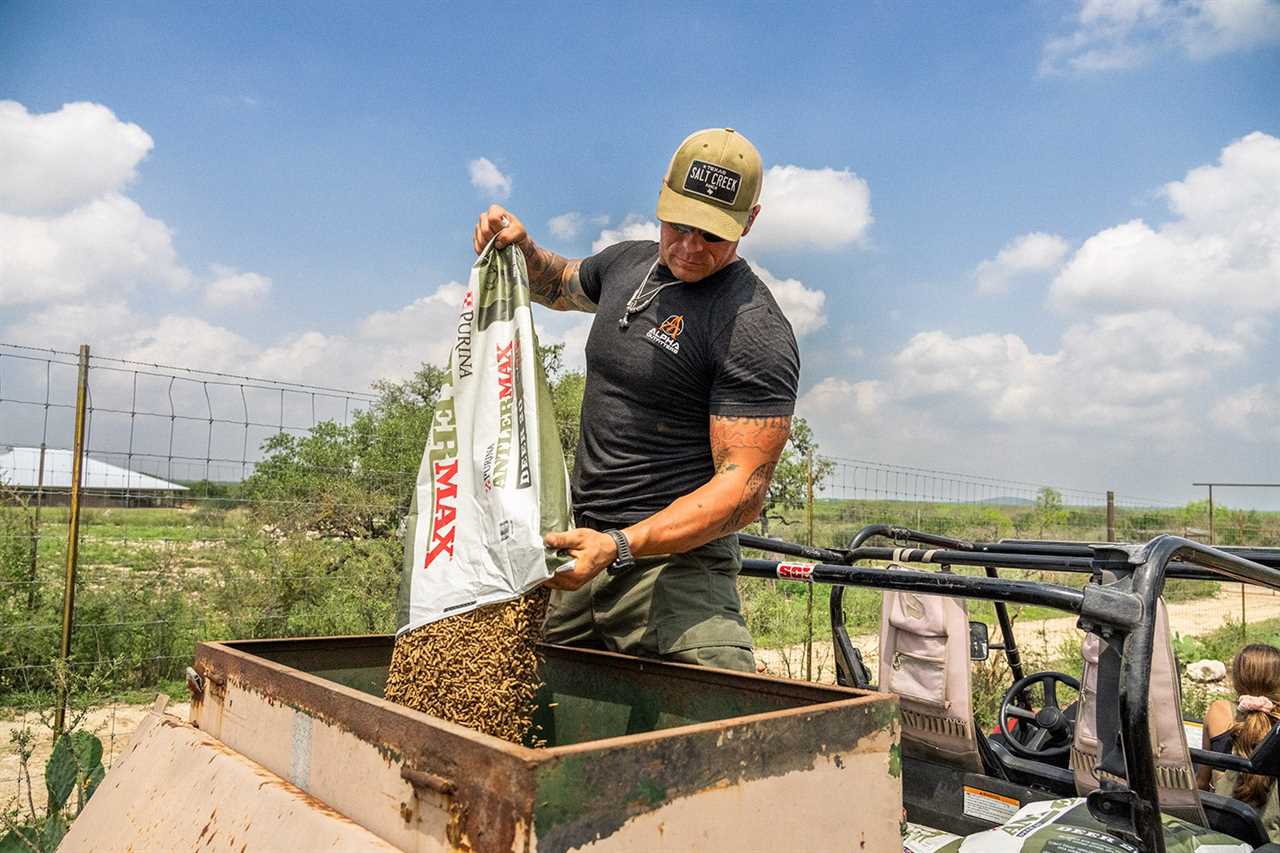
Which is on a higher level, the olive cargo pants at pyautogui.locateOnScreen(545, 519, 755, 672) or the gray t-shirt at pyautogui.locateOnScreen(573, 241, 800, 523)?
the gray t-shirt at pyautogui.locateOnScreen(573, 241, 800, 523)

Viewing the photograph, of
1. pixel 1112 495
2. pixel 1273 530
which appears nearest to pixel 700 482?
pixel 1112 495

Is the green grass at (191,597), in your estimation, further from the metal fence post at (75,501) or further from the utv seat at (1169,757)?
the utv seat at (1169,757)

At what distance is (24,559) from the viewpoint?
23.9 feet

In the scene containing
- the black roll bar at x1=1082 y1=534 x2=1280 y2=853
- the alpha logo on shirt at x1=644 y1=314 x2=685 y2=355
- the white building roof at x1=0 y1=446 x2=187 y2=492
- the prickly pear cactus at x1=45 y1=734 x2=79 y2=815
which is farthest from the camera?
the white building roof at x1=0 y1=446 x2=187 y2=492

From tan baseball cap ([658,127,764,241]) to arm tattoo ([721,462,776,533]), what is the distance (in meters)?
0.63

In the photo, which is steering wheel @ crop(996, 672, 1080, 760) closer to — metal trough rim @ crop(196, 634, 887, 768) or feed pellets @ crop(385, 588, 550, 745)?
metal trough rim @ crop(196, 634, 887, 768)

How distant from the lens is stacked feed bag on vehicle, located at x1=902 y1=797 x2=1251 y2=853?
6.86ft

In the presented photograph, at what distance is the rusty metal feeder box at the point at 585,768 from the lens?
1357 mm

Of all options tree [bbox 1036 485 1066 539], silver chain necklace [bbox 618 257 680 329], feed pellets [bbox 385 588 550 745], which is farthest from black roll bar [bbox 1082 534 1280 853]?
tree [bbox 1036 485 1066 539]

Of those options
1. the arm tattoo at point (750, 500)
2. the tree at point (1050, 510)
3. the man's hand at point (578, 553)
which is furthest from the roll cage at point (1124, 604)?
the tree at point (1050, 510)

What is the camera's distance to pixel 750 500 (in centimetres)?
256

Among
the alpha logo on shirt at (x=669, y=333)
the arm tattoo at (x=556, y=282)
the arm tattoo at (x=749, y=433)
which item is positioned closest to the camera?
the arm tattoo at (x=749, y=433)

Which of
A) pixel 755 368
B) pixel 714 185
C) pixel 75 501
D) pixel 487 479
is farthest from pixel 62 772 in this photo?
pixel 75 501

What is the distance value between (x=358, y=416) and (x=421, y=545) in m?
10.7
